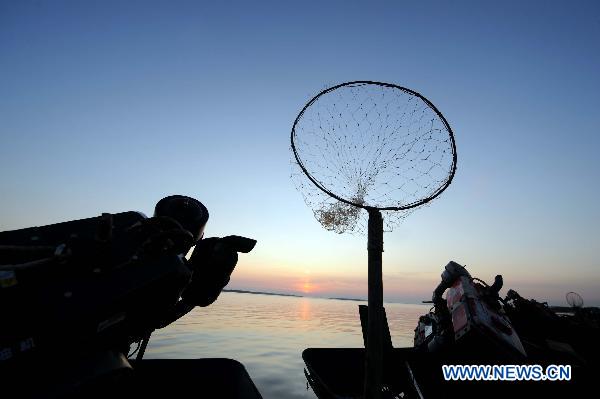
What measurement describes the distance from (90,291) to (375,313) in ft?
12.4

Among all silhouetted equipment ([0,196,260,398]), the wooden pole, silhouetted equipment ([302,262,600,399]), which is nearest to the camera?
silhouetted equipment ([0,196,260,398])

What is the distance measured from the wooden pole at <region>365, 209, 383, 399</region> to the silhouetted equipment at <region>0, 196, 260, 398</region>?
2.90 m

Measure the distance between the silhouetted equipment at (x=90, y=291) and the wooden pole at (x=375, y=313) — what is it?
2898 millimetres

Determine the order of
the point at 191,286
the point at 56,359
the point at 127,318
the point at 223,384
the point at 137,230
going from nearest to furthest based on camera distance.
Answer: the point at 56,359, the point at 127,318, the point at 137,230, the point at 191,286, the point at 223,384

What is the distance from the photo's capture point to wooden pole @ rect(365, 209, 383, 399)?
450cm

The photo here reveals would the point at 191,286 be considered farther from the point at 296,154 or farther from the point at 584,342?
the point at 584,342

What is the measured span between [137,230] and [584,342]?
11.1 metres

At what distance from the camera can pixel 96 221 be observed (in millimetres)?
2146

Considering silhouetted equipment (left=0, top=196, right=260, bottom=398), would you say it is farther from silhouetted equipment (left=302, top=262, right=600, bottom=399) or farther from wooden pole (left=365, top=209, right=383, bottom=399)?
silhouetted equipment (left=302, top=262, right=600, bottom=399)

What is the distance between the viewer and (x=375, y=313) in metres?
4.66

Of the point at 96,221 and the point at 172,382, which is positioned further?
the point at 172,382

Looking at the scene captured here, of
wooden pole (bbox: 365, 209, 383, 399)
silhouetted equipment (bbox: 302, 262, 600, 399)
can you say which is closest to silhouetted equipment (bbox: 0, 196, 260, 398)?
wooden pole (bbox: 365, 209, 383, 399)

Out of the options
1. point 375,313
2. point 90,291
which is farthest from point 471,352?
point 90,291

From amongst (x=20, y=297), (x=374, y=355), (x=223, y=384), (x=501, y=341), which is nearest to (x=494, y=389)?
(x=501, y=341)
